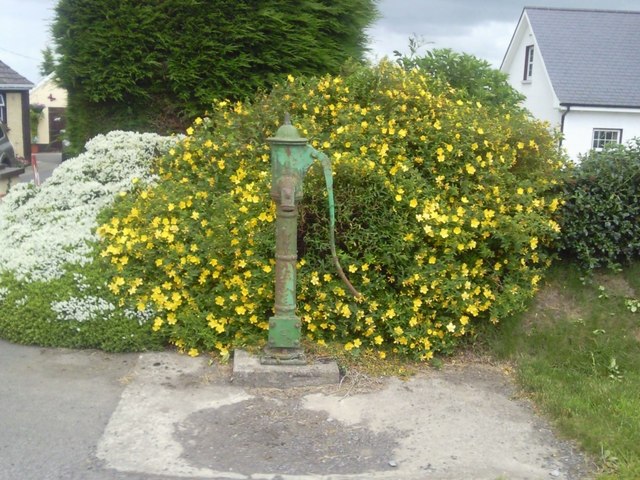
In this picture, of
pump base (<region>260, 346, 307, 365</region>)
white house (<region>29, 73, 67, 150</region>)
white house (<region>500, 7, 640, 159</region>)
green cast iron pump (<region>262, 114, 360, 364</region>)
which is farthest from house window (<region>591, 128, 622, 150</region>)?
white house (<region>29, 73, 67, 150</region>)

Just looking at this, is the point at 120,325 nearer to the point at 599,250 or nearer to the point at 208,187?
the point at 208,187

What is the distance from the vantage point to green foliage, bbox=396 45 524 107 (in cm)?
715

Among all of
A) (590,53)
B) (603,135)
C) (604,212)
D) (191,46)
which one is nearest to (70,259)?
(191,46)

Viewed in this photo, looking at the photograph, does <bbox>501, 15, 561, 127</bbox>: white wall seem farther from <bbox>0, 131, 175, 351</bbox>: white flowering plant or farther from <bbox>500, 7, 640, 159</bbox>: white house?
<bbox>0, 131, 175, 351</bbox>: white flowering plant

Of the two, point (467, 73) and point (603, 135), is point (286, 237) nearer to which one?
point (467, 73)

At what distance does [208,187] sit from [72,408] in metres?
2.12

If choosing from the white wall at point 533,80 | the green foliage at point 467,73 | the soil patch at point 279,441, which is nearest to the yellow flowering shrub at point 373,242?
the soil patch at point 279,441

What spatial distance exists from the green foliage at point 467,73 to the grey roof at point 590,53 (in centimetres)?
1686

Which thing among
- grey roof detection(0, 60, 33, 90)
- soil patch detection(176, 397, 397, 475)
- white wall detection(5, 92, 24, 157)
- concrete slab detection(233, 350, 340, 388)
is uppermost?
grey roof detection(0, 60, 33, 90)

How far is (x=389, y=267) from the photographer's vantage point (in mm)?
4727

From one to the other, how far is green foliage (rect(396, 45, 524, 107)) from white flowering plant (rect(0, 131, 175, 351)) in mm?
2717

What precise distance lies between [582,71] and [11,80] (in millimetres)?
22125

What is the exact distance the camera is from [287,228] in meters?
4.30

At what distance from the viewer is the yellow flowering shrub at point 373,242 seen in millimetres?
4672
